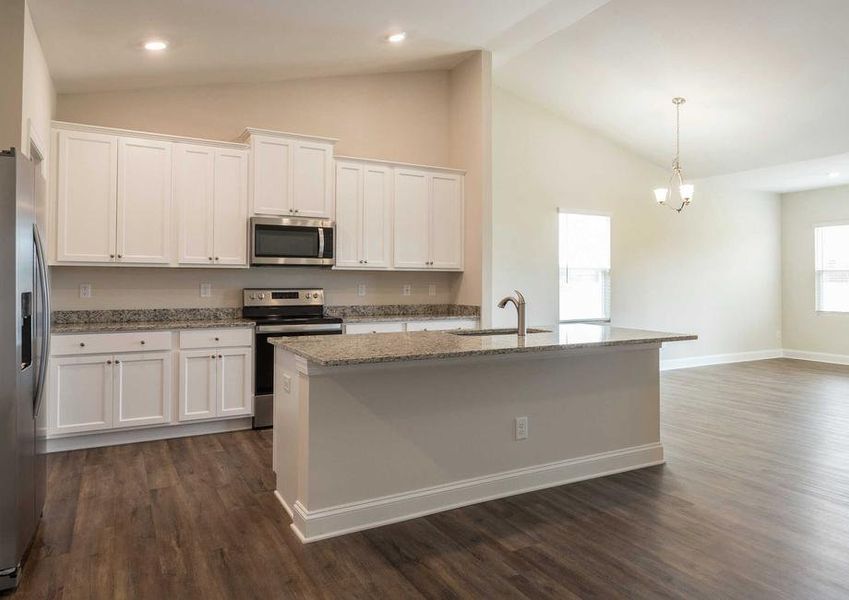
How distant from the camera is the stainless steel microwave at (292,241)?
15.4 ft

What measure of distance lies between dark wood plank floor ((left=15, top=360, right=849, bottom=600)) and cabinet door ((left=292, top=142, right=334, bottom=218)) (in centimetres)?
214

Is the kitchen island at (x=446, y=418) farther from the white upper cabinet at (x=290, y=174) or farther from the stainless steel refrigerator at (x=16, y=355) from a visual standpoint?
the white upper cabinet at (x=290, y=174)

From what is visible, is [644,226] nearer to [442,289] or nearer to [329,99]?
[442,289]

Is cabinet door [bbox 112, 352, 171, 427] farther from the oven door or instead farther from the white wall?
the white wall

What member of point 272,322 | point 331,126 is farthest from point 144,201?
point 331,126

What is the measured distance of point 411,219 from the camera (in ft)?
18.0

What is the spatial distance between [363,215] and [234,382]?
191 cm

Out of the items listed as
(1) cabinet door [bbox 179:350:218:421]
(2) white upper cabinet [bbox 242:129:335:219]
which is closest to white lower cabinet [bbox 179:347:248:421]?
(1) cabinet door [bbox 179:350:218:421]

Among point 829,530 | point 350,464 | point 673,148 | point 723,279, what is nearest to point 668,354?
point 723,279

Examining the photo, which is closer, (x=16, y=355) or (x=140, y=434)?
(x=16, y=355)

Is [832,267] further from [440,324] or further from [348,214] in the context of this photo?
[348,214]

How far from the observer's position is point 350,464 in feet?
8.86

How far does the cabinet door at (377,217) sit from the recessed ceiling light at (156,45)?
1912mm

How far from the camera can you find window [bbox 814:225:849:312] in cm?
845
